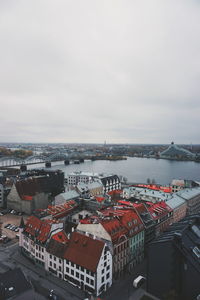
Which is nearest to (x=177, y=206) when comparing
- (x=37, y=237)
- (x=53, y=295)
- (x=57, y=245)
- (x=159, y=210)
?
(x=159, y=210)

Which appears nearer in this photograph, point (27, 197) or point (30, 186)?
point (27, 197)

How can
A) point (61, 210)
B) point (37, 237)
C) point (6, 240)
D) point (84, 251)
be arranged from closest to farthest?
point (84, 251), point (37, 237), point (6, 240), point (61, 210)

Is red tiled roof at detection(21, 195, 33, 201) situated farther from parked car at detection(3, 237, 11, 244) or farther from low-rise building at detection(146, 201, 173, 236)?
low-rise building at detection(146, 201, 173, 236)

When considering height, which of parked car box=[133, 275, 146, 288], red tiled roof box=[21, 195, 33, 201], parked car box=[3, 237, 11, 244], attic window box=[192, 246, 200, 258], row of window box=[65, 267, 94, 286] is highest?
attic window box=[192, 246, 200, 258]

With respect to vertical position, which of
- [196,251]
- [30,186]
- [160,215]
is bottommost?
[160,215]

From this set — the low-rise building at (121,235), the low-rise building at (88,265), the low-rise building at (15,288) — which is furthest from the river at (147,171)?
the low-rise building at (15,288)

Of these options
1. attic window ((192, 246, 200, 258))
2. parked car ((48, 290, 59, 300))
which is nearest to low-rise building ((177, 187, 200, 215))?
attic window ((192, 246, 200, 258))

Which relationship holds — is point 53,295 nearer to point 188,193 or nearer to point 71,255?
point 71,255

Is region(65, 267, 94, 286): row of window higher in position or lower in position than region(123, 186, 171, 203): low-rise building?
lower
